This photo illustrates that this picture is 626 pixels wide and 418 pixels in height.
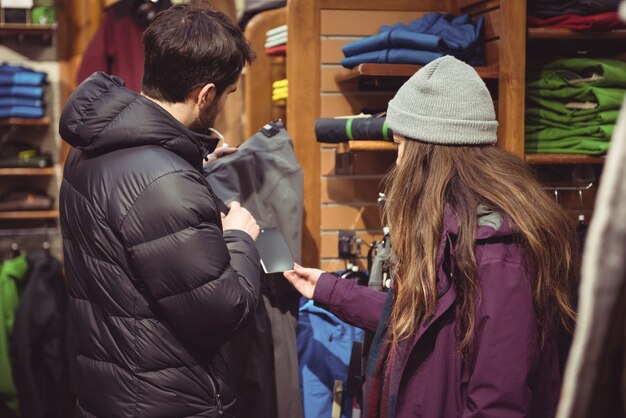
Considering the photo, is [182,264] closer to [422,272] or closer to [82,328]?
[82,328]

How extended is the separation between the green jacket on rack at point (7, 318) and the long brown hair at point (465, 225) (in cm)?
348

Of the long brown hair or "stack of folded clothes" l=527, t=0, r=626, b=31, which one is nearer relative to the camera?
the long brown hair

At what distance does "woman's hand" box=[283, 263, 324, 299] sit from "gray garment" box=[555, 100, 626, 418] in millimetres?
1722

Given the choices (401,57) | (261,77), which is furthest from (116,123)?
(261,77)

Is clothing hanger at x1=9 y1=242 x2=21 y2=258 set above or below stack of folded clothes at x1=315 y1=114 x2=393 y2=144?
below

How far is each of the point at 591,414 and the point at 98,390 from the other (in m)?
1.51

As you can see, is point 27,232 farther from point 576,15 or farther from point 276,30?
point 576,15

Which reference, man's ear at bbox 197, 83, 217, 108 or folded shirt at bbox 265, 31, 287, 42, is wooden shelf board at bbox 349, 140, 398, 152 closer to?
man's ear at bbox 197, 83, 217, 108

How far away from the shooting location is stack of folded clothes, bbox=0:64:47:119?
5.02 m

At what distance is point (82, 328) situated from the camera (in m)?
1.88

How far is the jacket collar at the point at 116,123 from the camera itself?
1.76 m

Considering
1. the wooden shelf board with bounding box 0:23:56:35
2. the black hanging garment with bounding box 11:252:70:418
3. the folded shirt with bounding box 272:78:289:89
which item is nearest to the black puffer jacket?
the folded shirt with bounding box 272:78:289:89

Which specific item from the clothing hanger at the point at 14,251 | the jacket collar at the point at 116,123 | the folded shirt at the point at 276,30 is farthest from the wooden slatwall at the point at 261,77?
the clothing hanger at the point at 14,251

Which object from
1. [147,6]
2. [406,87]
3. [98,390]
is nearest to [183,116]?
[406,87]
